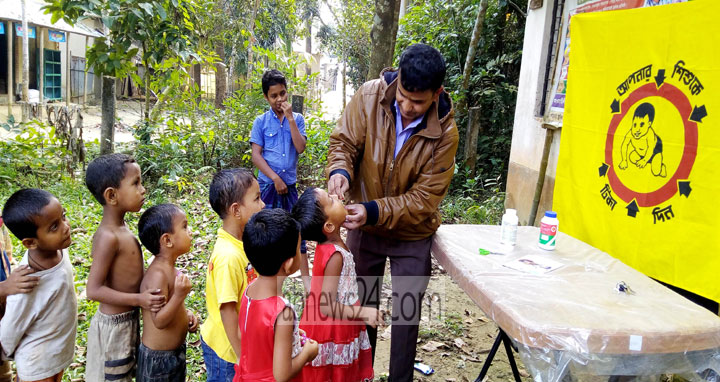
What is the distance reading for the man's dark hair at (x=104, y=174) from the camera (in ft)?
7.14

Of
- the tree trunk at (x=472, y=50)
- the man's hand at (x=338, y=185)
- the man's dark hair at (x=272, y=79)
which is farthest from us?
the tree trunk at (x=472, y=50)

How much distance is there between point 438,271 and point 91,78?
751 inches

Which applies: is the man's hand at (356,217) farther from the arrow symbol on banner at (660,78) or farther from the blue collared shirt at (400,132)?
the arrow symbol on banner at (660,78)

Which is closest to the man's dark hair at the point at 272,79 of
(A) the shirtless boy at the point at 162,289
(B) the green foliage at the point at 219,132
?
(A) the shirtless boy at the point at 162,289

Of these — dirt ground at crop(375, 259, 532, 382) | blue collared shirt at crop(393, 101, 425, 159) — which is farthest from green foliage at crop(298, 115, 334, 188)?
blue collared shirt at crop(393, 101, 425, 159)

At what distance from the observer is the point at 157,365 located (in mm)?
2105

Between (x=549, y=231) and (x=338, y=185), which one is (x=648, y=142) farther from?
(x=338, y=185)

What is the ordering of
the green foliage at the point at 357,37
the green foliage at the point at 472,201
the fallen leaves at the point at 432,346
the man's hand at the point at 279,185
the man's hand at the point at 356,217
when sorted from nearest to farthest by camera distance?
the man's hand at the point at 356,217 < the fallen leaves at the point at 432,346 < the man's hand at the point at 279,185 < the green foliage at the point at 472,201 < the green foliage at the point at 357,37

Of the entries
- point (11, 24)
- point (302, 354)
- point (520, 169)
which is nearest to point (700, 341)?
point (302, 354)

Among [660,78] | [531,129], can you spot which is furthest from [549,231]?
[531,129]

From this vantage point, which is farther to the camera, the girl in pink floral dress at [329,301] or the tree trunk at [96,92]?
the tree trunk at [96,92]

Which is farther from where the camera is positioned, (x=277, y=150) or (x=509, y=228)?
(x=277, y=150)

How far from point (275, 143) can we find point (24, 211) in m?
2.44

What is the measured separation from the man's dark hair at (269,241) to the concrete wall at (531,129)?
147 inches
